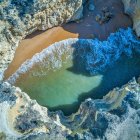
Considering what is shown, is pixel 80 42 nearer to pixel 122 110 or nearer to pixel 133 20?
pixel 133 20

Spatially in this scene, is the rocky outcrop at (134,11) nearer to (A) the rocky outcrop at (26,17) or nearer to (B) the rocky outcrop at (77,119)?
(A) the rocky outcrop at (26,17)

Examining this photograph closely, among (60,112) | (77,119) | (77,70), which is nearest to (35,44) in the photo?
(77,70)

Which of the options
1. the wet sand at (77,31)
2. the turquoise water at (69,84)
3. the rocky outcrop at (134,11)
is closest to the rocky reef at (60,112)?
the rocky outcrop at (134,11)

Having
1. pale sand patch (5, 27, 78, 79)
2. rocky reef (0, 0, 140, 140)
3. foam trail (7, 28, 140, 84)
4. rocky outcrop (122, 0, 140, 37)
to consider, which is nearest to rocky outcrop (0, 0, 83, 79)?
rocky reef (0, 0, 140, 140)

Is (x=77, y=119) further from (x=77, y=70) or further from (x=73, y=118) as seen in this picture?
(x=77, y=70)

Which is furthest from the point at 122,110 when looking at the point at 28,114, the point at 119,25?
the point at 119,25

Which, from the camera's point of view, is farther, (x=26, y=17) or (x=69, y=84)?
(x=69, y=84)

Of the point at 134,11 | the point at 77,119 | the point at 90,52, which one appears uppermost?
the point at 134,11
